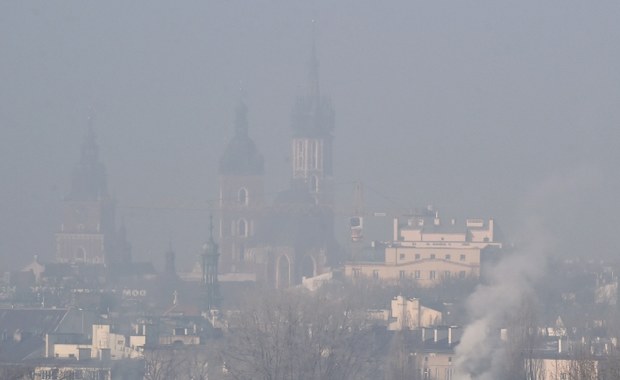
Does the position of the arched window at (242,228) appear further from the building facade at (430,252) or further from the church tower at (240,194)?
the building facade at (430,252)

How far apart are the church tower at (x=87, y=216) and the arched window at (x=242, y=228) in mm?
5990

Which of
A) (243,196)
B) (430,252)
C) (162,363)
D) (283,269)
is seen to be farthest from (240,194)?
(162,363)

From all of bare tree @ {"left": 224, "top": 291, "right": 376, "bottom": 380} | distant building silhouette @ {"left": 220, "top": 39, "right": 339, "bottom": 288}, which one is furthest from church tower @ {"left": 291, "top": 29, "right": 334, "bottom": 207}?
bare tree @ {"left": 224, "top": 291, "right": 376, "bottom": 380}

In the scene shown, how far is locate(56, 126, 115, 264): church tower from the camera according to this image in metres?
140

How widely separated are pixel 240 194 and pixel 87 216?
7371mm

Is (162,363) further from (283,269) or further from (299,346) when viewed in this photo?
(283,269)

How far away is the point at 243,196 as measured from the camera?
142875mm

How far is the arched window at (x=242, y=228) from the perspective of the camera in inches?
5551

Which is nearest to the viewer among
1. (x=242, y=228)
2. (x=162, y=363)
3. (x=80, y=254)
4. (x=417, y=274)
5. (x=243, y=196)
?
(x=162, y=363)

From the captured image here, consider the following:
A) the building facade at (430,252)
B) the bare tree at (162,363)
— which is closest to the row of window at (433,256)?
the building facade at (430,252)

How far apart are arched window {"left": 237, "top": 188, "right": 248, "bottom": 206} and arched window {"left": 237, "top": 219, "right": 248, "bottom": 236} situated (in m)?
1.24

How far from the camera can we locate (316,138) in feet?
485

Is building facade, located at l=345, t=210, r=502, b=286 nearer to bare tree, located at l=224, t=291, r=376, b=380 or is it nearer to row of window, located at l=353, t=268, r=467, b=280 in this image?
row of window, located at l=353, t=268, r=467, b=280

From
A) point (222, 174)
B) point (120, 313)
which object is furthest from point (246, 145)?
point (120, 313)
